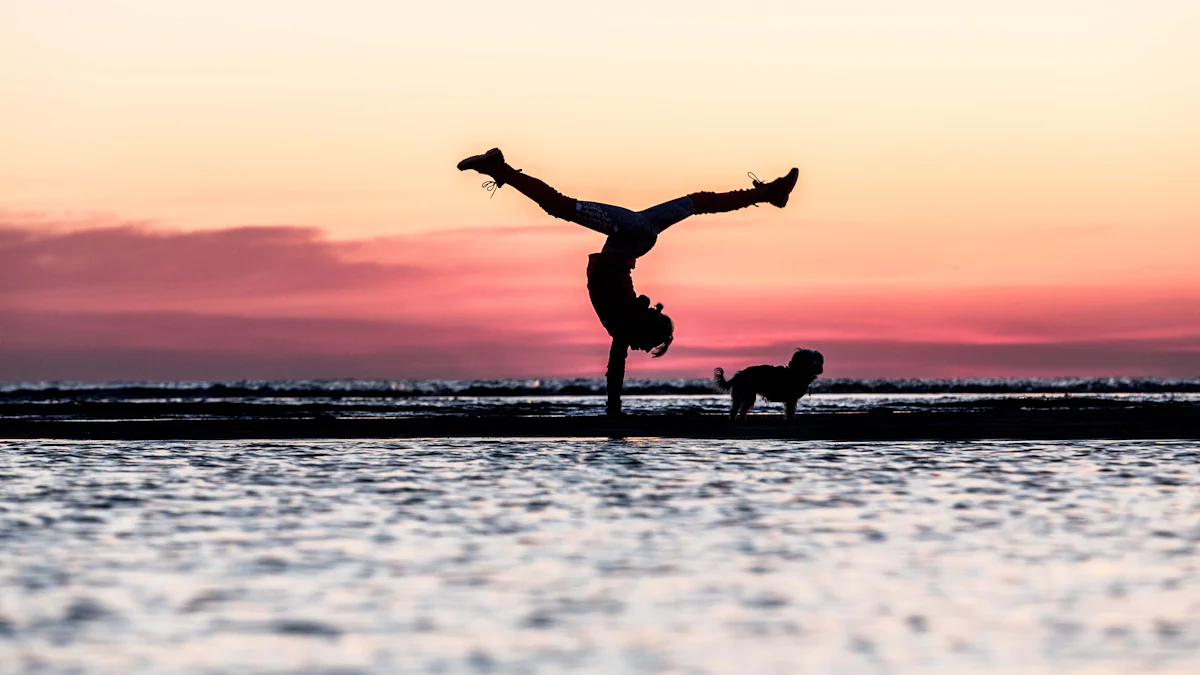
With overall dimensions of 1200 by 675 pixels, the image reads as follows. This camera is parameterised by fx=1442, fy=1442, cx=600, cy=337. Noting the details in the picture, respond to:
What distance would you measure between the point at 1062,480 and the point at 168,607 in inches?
269

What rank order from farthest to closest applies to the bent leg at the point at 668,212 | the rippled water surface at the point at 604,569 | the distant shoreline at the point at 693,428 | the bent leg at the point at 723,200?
1. the bent leg at the point at 723,200
2. the bent leg at the point at 668,212
3. the distant shoreline at the point at 693,428
4. the rippled water surface at the point at 604,569

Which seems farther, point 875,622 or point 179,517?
point 179,517

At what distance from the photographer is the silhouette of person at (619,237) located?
15.7 m

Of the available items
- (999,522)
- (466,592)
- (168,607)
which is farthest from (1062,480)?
(168,607)

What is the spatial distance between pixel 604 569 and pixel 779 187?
10.9 metres

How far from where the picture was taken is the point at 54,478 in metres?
11.0

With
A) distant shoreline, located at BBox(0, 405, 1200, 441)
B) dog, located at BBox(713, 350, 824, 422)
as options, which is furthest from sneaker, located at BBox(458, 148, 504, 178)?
dog, located at BBox(713, 350, 824, 422)

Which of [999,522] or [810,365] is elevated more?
[810,365]

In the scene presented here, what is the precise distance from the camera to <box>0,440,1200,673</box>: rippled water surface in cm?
505

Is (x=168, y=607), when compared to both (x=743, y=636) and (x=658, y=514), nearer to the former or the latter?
(x=743, y=636)

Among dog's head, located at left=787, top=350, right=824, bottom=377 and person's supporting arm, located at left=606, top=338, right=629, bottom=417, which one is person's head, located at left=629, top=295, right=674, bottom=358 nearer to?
person's supporting arm, located at left=606, top=338, right=629, bottom=417

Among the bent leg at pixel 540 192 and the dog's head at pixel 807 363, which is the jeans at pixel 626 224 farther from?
the dog's head at pixel 807 363

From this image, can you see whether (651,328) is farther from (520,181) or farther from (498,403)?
(498,403)

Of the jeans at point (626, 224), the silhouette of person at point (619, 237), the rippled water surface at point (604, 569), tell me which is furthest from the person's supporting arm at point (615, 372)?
the rippled water surface at point (604, 569)
